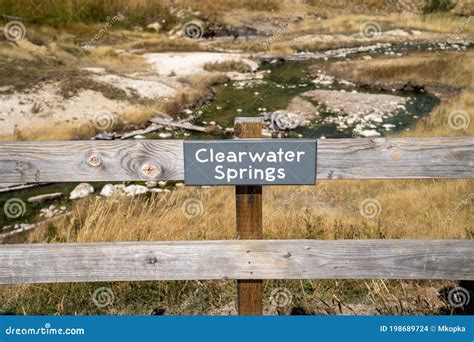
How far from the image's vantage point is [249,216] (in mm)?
3264

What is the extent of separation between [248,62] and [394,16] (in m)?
20.2

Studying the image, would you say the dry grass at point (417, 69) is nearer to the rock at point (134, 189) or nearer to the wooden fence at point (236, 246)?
the rock at point (134, 189)

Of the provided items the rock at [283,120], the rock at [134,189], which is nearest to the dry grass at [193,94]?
the rock at [283,120]

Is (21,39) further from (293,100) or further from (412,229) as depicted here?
(412,229)

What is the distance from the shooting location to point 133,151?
3148 millimetres

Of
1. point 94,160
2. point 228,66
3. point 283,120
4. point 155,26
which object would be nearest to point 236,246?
point 94,160

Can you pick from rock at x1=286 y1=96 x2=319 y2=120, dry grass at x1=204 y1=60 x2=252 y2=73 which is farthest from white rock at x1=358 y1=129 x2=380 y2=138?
dry grass at x1=204 y1=60 x2=252 y2=73

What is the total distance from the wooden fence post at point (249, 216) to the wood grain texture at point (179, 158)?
38 centimetres

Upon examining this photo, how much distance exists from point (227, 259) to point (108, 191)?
6.94m

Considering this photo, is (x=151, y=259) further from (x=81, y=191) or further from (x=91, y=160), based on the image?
(x=81, y=191)

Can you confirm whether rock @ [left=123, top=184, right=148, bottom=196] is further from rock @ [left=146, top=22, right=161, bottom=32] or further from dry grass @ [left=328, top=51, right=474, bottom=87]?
rock @ [left=146, top=22, right=161, bottom=32]

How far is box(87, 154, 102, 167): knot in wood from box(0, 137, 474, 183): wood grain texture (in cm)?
2

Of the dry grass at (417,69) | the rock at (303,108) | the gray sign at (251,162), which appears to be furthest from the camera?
the dry grass at (417,69)

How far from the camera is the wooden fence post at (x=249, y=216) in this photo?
314cm
